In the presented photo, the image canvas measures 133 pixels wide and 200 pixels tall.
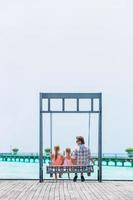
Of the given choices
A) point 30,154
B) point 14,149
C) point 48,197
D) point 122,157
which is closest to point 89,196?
point 48,197

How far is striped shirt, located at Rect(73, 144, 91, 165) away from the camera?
1833 cm

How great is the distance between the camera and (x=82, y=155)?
60.3 feet

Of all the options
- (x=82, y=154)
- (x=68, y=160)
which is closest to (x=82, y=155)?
(x=82, y=154)

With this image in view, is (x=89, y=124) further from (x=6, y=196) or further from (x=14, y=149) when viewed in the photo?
(x=14, y=149)

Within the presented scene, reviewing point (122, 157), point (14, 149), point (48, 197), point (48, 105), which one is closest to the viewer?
point (48, 197)

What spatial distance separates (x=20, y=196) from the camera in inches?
494

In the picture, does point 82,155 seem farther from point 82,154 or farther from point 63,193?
point 63,193

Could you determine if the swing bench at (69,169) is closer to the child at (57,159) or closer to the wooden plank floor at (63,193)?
the child at (57,159)

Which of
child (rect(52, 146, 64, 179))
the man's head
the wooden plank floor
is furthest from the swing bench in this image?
the wooden plank floor

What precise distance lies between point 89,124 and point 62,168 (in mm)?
1625

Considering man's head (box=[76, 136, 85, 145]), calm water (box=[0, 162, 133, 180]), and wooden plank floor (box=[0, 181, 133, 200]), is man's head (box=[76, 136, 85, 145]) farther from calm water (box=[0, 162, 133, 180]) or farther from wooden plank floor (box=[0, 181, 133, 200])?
calm water (box=[0, 162, 133, 180])

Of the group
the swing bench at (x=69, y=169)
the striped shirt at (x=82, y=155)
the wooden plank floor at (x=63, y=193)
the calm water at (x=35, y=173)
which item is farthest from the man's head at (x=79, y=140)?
the calm water at (x=35, y=173)

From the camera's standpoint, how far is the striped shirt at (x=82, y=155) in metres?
18.3

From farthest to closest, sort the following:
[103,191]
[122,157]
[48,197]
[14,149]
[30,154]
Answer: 1. [14,149]
2. [30,154]
3. [122,157]
4. [103,191]
5. [48,197]
